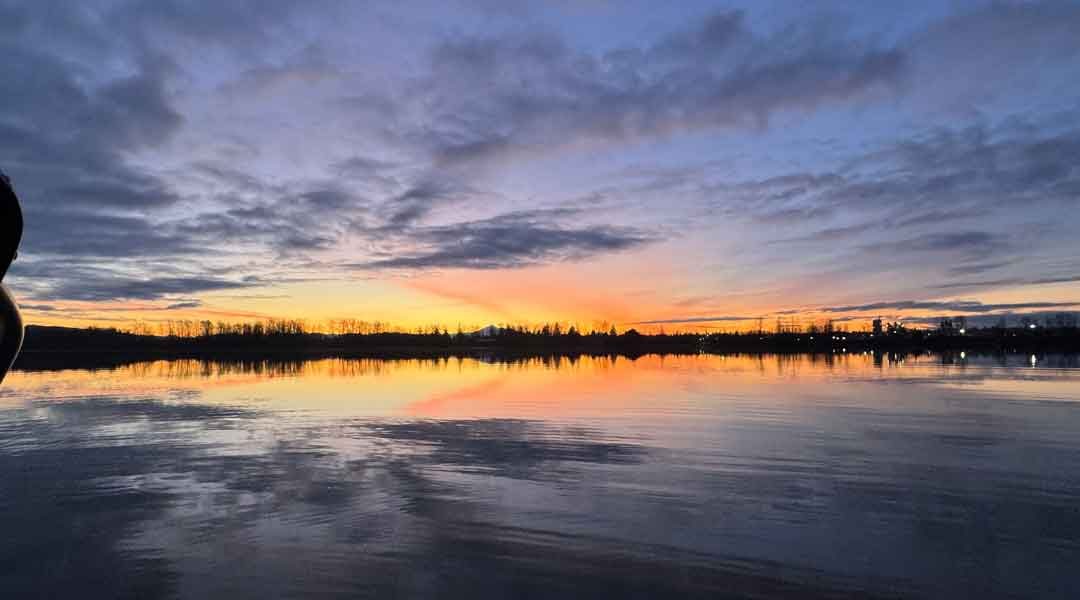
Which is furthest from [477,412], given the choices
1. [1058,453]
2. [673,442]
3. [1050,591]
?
[1050,591]

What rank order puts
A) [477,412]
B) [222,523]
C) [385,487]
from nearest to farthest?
[222,523] < [385,487] < [477,412]

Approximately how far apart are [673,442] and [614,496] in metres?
6.13

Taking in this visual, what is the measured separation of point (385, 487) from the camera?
1237 centimetres

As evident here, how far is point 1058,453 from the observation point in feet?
50.0

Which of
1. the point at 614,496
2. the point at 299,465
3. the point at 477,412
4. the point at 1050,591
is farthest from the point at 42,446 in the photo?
the point at 1050,591

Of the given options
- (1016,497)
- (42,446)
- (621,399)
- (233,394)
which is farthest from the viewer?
(233,394)

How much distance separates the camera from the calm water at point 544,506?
25.6 ft

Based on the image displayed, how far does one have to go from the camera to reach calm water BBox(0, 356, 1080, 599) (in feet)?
25.6

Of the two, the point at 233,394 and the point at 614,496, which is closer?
the point at 614,496

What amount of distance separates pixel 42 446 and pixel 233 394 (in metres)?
16.3

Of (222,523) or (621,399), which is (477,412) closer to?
(621,399)

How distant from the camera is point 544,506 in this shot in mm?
10922

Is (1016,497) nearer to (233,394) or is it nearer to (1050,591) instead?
(1050,591)

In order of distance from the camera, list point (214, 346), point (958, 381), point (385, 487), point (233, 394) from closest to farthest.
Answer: point (385, 487) → point (233, 394) → point (958, 381) → point (214, 346)
